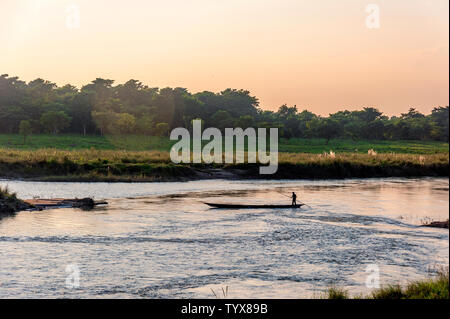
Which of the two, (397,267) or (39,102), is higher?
(39,102)

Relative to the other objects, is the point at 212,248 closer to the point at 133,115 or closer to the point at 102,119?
the point at 102,119

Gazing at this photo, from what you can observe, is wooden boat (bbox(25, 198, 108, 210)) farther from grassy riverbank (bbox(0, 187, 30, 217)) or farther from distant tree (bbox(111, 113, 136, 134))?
distant tree (bbox(111, 113, 136, 134))

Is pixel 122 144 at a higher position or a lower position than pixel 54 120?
lower

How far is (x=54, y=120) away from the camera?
97.5 metres

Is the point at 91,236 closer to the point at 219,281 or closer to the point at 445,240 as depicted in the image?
the point at 219,281

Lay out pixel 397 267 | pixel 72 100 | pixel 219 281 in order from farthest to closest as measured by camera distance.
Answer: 1. pixel 72 100
2. pixel 397 267
3. pixel 219 281

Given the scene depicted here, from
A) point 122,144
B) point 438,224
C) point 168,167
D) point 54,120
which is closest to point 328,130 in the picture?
point 122,144

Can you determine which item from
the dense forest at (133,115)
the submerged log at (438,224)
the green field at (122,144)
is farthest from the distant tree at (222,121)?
the submerged log at (438,224)

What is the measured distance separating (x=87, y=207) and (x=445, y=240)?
19.9 meters

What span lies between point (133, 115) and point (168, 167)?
201ft

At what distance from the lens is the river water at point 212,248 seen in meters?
17.3

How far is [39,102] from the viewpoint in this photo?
360 feet

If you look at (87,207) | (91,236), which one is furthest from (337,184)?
(91,236)

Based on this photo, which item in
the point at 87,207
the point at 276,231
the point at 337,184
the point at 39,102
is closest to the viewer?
the point at 276,231
